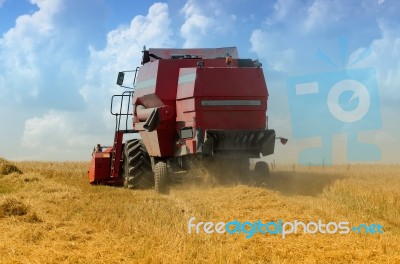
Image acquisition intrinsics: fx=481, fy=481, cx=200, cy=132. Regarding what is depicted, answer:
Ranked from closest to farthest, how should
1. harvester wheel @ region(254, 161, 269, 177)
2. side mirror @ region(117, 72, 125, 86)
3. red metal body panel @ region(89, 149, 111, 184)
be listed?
harvester wheel @ region(254, 161, 269, 177)
side mirror @ region(117, 72, 125, 86)
red metal body panel @ region(89, 149, 111, 184)

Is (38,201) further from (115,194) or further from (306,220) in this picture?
(306,220)

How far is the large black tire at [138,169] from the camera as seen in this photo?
13.5 meters

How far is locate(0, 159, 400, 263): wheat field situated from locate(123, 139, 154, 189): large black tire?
62.5 inches

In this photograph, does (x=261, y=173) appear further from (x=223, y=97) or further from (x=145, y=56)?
(x=145, y=56)

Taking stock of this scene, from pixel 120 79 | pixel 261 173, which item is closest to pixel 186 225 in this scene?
pixel 261 173

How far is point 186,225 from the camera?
293 inches

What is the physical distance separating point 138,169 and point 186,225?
20.8 feet

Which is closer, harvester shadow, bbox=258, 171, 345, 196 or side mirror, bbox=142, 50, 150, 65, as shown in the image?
harvester shadow, bbox=258, 171, 345, 196

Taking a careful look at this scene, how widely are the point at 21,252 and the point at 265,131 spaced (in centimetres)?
706

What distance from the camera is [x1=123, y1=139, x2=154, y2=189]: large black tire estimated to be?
13.5 metres

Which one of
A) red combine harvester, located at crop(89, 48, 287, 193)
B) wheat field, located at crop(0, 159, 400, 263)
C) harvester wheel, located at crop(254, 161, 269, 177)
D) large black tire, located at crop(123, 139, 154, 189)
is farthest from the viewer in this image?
large black tire, located at crop(123, 139, 154, 189)

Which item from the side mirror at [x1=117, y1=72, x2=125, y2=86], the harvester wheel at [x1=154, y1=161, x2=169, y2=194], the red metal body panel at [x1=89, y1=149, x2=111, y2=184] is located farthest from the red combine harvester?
the red metal body panel at [x1=89, y1=149, x2=111, y2=184]

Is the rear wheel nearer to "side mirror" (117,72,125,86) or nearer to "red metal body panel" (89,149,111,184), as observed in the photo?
"side mirror" (117,72,125,86)

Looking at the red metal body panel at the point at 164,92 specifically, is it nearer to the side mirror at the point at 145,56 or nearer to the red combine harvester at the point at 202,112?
the red combine harvester at the point at 202,112
